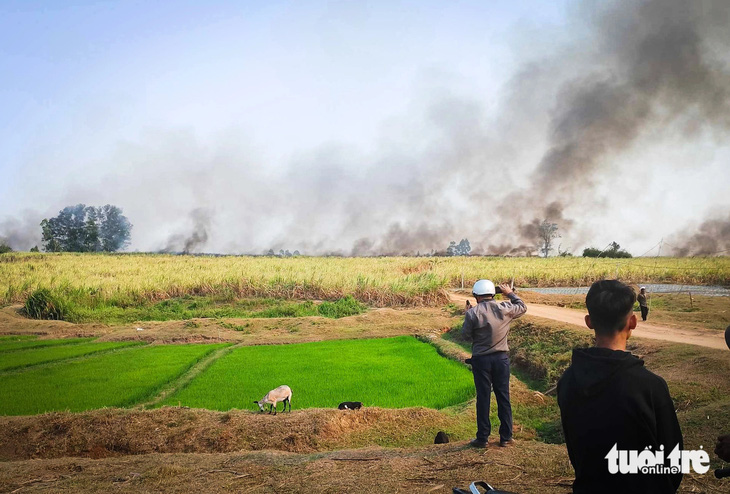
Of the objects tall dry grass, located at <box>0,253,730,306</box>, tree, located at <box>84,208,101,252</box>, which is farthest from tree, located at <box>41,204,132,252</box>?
tall dry grass, located at <box>0,253,730,306</box>

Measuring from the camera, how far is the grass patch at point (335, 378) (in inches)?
419

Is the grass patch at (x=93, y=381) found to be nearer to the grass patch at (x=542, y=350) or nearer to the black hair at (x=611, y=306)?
the grass patch at (x=542, y=350)

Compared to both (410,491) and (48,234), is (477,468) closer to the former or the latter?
(410,491)

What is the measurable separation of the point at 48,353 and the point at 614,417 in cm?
1700

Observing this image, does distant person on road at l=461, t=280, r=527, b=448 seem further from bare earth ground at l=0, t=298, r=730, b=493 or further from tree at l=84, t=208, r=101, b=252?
tree at l=84, t=208, r=101, b=252

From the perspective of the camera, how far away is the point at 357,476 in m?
5.59

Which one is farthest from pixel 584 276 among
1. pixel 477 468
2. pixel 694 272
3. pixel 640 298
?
pixel 477 468

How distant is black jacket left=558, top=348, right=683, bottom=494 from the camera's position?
2221mm

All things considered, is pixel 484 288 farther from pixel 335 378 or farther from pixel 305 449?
pixel 335 378

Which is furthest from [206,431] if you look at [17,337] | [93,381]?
[17,337]

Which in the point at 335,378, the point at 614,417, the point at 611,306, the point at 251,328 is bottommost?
the point at 251,328

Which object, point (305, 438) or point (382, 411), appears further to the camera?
point (382, 411)

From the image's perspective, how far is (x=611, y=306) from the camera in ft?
8.09

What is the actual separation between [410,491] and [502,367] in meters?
2.06
